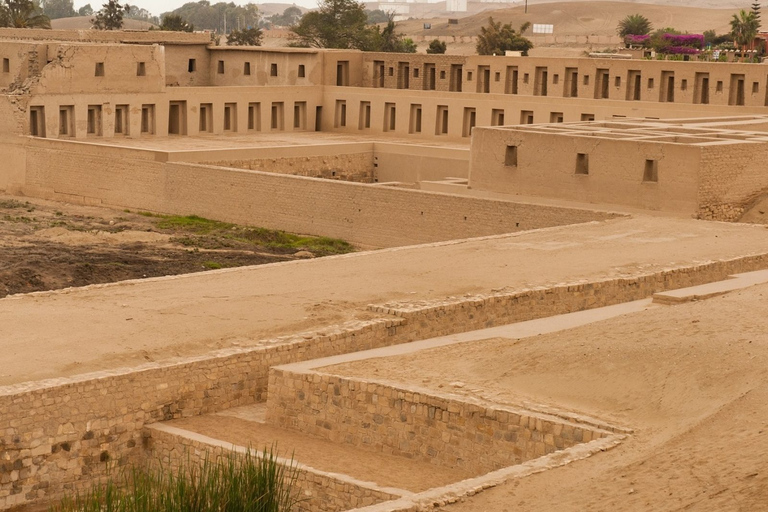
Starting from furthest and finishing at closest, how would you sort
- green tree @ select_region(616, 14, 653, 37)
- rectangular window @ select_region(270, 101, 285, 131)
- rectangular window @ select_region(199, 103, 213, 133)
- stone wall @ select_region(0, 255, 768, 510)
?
green tree @ select_region(616, 14, 653, 37)
rectangular window @ select_region(270, 101, 285, 131)
rectangular window @ select_region(199, 103, 213, 133)
stone wall @ select_region(0, 255, 768, 510)

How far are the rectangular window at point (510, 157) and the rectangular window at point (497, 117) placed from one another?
1381cm

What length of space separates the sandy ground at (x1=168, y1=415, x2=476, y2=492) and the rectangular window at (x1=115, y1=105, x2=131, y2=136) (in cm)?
2505

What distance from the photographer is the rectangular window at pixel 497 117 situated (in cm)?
3794

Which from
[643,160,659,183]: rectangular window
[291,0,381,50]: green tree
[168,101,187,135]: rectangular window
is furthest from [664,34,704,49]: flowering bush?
[643,160,659,183]: rectangular window

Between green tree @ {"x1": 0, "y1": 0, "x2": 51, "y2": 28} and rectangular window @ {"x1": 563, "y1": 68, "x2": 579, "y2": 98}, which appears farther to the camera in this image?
green tree @ {"x1": 0, "y1": 0, "x2": 51, "y2": 28}

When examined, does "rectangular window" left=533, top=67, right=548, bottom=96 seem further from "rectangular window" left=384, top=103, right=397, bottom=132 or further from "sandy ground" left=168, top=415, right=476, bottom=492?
"sandy ground" left=168, top=415, right=476, bottom=492

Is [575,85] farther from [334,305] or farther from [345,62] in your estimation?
[334,305]

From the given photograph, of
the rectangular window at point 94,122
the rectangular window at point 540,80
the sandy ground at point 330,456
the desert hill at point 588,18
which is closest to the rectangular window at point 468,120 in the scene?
the rectangular window at point 540,80

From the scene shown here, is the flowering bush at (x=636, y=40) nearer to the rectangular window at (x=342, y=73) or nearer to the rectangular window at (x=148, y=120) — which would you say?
the rectangular window at (x=342, y=73)

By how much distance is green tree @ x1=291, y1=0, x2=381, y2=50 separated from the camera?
66688 mm

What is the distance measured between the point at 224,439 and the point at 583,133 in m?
13.8

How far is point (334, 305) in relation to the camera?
14.5m

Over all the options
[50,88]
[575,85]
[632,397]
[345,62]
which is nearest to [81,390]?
[632,397]

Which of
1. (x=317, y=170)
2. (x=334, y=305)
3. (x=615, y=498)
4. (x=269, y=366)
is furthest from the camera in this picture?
(x=317, y=170)
